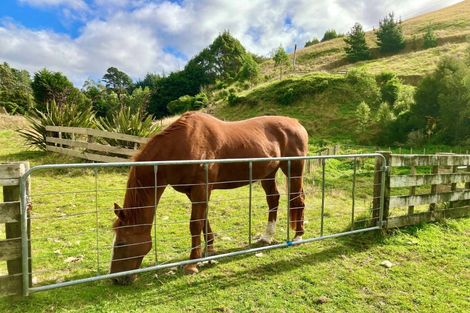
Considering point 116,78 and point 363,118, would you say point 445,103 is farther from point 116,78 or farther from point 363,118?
point 116,78

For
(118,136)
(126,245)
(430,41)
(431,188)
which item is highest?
(430,41)

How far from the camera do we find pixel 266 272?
3.61 m

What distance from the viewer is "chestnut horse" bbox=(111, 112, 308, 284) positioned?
127 inches

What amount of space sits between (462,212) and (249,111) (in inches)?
929

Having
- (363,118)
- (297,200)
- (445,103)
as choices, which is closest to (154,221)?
(297,200)

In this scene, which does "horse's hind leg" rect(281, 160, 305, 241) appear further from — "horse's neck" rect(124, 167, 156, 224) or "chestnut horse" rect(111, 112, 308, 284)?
"horse's neck" rect(124, 167, 156, 224)

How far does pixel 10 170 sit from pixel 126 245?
A: 1.17 meters

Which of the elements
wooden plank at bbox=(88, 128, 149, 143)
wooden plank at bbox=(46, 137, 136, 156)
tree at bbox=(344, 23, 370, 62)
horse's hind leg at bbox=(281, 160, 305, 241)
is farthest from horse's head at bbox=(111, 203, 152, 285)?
tree at bbox=(344, 23, 370, 62)

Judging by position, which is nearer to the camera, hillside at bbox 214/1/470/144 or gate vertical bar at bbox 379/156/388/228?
gate vertical bar at bbox 379/156/388/228

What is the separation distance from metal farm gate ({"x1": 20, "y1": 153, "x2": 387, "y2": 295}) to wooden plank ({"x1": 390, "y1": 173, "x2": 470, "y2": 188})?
0.91 ft

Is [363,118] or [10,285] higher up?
[363,118]

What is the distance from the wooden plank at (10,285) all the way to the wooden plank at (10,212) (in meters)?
0.47

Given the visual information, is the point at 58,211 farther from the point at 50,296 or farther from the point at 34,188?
the point at 50,296

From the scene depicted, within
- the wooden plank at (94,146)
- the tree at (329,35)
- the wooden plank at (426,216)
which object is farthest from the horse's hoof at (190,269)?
the tree at (329,35)
